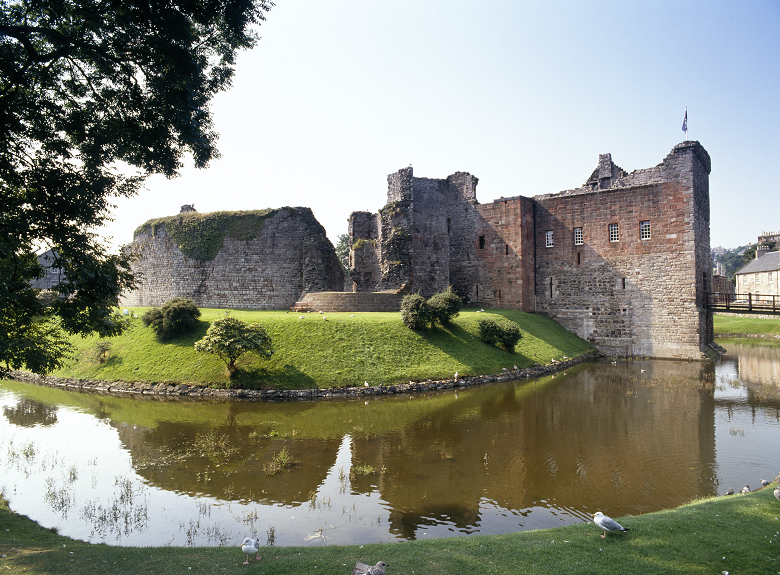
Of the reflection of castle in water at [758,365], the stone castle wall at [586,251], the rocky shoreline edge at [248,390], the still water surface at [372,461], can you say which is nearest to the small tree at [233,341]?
the rocky shoreline edge at [248,390]

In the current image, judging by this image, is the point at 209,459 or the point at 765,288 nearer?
the point at 209,459

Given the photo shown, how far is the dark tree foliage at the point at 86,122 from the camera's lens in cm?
781

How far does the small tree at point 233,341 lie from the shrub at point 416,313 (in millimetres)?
7303

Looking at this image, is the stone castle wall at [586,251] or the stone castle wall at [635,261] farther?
the stone castle wall at [586,251]

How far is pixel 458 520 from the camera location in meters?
7.74

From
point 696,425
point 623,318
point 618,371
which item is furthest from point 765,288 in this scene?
point 696,425

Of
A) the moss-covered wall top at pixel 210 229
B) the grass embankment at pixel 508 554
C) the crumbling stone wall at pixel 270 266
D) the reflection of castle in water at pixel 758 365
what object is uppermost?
the moss-covered wall top at pixel 210 229

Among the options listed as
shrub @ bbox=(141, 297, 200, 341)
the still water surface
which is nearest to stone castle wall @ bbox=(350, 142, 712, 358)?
the still water surface

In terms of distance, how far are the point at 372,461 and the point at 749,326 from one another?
44.0 meters

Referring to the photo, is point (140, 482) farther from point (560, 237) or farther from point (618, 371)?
point (560, 237)

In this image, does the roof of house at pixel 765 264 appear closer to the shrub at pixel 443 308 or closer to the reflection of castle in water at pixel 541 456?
the reflection of castle in water at pixel 541 456

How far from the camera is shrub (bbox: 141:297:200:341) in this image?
70.3 ft

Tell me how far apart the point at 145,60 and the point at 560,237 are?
28026 mm

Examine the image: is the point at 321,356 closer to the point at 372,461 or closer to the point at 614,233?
the point at 372,461
